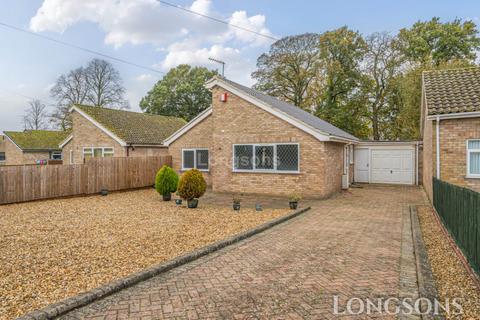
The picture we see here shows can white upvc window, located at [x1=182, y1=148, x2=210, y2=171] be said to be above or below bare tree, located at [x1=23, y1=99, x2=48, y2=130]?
below

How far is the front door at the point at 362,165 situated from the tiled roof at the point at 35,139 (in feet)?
106

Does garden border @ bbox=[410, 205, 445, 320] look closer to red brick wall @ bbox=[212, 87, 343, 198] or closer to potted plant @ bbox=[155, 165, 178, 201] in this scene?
red brick wall @ bbox=[212, 87, 343, 198]

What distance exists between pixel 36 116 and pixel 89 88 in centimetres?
1660

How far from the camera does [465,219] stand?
562 cm

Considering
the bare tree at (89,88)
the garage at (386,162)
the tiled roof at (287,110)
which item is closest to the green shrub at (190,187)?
the tiled roof at (287,110)

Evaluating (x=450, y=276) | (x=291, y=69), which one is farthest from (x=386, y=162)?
(x=450, y=276)

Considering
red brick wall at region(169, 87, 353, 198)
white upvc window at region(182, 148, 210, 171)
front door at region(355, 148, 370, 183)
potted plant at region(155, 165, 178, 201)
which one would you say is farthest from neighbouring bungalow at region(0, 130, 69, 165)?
front door at region(355, 148, 370, 183)

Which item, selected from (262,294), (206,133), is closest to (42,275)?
(262,294)

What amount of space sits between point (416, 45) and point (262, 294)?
33.6 meters

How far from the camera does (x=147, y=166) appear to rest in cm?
1772

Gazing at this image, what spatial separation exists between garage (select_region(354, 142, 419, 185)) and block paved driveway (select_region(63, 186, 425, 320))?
13.6m

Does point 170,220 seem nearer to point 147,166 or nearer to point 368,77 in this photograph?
point 147,166

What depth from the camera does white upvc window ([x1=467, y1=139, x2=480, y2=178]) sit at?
10055 millimetres

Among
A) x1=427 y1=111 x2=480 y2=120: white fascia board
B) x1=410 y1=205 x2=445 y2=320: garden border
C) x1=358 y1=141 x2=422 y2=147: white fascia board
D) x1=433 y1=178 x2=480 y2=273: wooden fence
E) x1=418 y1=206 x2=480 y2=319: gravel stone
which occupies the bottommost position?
x1=418 y1=206 x2=480 y2=319: gravel stone
